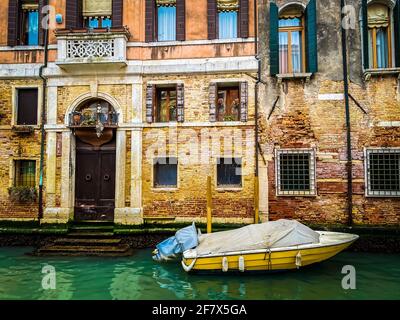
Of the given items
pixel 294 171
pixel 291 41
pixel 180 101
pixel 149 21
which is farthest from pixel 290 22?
pixel 294 171

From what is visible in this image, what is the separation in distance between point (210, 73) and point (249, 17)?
2035mm

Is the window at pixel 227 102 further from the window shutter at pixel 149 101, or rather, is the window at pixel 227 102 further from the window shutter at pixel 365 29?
the window shutter at pixel 365 29

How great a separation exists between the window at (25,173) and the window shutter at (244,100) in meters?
6.53

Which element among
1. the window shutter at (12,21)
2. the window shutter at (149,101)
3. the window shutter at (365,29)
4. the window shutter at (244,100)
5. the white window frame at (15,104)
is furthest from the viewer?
the window shutter at (12,21)

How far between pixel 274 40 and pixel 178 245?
644cm

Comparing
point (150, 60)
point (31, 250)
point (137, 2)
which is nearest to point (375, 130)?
point (150, 60)

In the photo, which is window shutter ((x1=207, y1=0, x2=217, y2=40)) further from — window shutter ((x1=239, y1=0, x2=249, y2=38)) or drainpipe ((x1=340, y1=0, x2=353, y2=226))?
drainpipe ((x1=340, y1=0, x2=353, y2=226))

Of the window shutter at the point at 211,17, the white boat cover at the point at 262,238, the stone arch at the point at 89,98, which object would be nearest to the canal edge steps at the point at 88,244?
the white boat cover at the point at 262,238

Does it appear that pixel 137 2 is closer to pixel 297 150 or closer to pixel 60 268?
pixel 297 150

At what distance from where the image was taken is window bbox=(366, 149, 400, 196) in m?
10.2

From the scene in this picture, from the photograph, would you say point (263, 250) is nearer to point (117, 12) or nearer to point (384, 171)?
point (384, 171)

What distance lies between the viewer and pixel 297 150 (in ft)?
34.5

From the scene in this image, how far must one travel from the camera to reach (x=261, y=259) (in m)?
7.72

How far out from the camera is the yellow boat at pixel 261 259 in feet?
25.3
